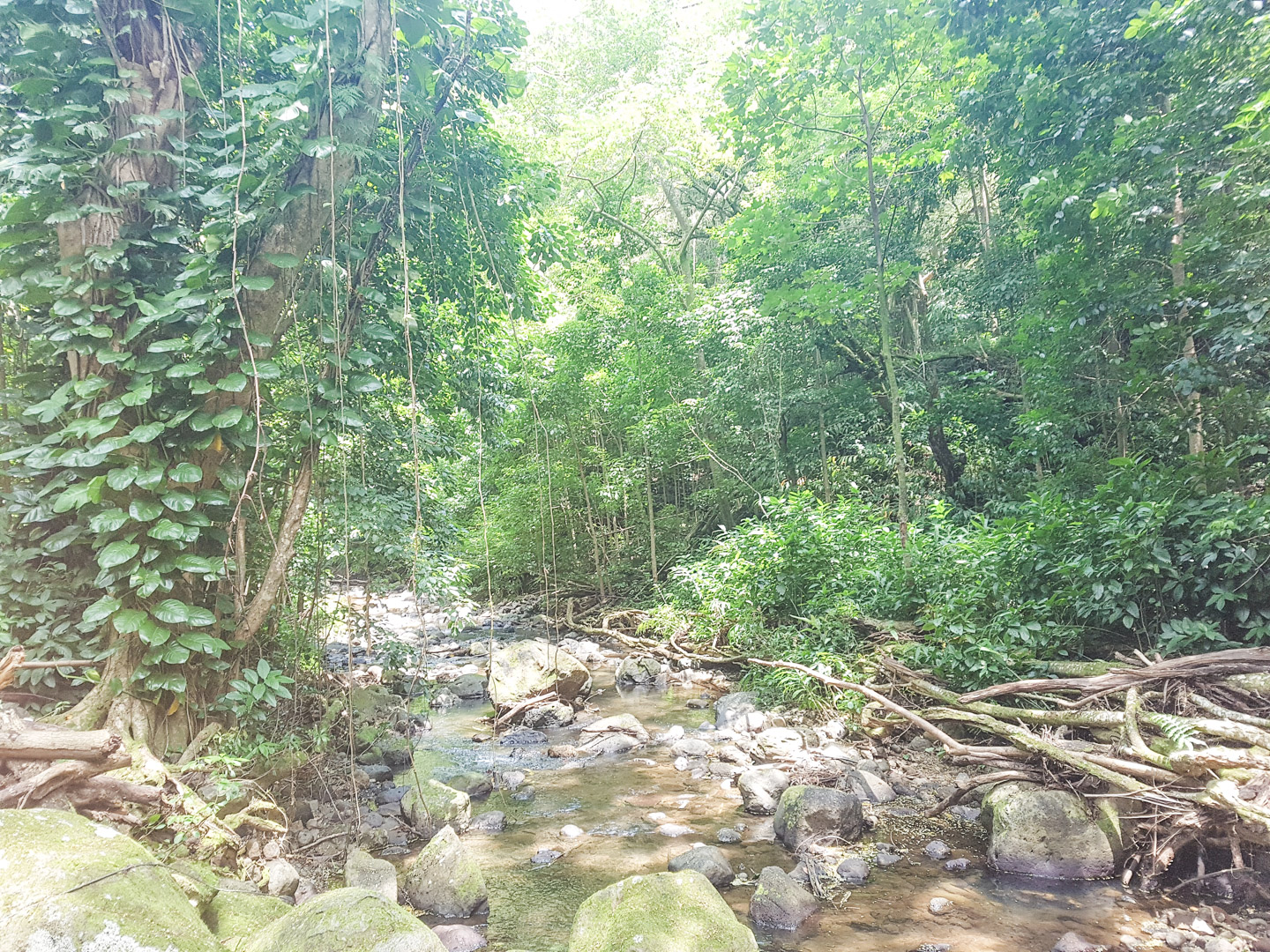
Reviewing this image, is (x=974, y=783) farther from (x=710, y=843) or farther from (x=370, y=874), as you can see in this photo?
(x=370, y=874)

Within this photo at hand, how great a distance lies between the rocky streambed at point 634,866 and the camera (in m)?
2.55

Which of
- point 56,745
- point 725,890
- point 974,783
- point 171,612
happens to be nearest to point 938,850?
point 974,783

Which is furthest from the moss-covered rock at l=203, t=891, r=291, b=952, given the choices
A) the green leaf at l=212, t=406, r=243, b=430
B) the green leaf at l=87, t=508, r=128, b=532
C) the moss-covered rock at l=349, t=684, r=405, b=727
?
the moss-covered rock at l=349, t=684, r=405, b=727

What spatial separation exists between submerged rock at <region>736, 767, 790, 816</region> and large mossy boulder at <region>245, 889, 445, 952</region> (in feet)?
8.83

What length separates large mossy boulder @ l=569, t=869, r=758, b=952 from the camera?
281 cm

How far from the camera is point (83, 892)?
235 centimetres

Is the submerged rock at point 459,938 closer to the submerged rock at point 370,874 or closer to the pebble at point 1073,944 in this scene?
the submerged rock at point 370,874

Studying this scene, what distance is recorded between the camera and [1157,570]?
4.53 m

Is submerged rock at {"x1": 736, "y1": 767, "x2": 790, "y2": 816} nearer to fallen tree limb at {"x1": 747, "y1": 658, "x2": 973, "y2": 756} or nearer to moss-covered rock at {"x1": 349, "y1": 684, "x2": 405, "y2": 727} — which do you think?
fallen tree limb at {"x1": 747, "y1": 658, "x2": 973, "y2": 756}

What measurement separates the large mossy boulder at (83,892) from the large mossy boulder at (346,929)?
0.76 feet

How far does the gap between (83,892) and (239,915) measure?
74cm

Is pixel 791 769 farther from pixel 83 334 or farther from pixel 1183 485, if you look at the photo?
pixel 83 334

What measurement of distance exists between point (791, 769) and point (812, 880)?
5.16 feet

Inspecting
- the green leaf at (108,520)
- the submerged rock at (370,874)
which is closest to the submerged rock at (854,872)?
the submerged rock at (370,874)
